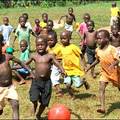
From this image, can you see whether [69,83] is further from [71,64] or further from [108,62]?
[108,62]

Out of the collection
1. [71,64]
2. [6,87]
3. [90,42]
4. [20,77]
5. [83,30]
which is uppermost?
[6,87]

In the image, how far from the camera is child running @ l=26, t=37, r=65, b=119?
7.57 meters

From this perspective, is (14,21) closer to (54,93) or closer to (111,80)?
(54,93)

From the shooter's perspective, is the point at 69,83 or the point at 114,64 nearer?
the point at 114,64

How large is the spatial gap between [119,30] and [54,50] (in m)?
2.46

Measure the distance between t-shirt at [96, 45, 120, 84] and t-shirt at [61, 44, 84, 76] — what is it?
1104mm

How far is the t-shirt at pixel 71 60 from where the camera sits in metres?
9.20

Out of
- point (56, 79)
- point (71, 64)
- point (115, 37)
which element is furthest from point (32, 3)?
point (71, 64)

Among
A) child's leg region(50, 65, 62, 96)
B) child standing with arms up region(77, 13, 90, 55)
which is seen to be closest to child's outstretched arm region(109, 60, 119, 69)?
child's leg region(50, 65, 62, 96)

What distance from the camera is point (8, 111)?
27.5 ft

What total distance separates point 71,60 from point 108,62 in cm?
128

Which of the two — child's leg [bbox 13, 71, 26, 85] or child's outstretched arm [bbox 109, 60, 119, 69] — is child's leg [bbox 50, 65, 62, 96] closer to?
child's leg [bbox 13, 71, 26, 85]

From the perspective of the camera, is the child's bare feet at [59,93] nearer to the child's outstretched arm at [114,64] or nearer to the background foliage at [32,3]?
the child's outstretched arm at [114,64]

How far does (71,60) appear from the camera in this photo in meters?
9.23
